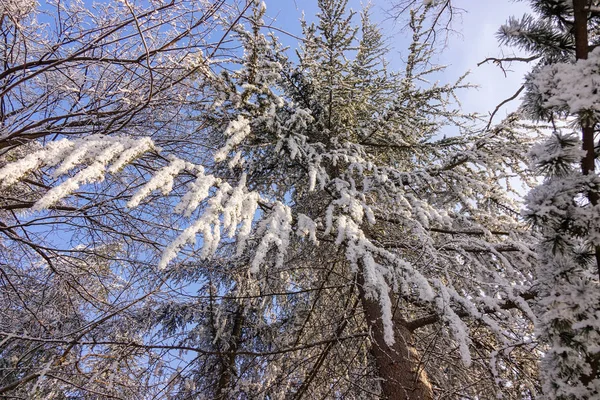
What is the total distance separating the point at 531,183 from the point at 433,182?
1.35 meters

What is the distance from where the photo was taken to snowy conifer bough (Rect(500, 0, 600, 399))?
1299 millimetres

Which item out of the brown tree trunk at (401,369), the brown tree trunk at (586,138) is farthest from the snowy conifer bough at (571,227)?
the brown tree trunk at (401,369)

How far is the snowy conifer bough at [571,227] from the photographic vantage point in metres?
1.30

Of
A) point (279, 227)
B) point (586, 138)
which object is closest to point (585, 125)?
point (586, 138)

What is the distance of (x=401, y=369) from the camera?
3.32 meters

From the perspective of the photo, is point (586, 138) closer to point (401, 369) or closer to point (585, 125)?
point (585, 125)

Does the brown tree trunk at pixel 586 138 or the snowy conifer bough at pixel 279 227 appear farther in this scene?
the snowy conifer bough at pixel 279 227

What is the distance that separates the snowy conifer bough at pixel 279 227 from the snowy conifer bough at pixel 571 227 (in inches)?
37.2

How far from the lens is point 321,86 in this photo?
5.29m

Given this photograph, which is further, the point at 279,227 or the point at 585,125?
the point at 279,227

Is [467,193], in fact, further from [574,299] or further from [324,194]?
[574,299]

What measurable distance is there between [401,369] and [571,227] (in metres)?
2.51

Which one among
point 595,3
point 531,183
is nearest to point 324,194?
point 531,183

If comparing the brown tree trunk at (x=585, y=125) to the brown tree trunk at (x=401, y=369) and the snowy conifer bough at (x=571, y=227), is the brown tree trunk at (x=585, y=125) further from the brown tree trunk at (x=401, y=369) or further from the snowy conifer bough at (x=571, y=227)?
the brown tree trunk at (x=401, y=369)
